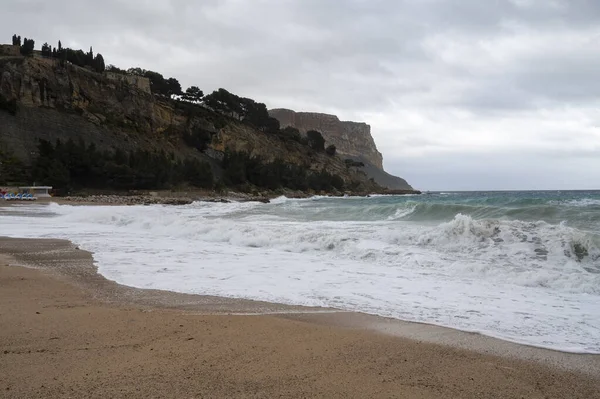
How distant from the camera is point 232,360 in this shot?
3227mm

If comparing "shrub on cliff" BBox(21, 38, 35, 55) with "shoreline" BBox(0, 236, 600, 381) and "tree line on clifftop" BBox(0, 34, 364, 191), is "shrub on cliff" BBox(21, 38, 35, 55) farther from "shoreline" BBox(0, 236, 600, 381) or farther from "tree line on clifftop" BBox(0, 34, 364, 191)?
"shoreline" BBox(0, 236, 600, 381)

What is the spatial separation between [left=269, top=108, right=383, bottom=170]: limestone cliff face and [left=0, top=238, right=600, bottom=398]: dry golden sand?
18303 cm

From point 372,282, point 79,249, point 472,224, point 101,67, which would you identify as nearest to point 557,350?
point 372,282

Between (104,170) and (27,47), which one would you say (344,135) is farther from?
(104,170)

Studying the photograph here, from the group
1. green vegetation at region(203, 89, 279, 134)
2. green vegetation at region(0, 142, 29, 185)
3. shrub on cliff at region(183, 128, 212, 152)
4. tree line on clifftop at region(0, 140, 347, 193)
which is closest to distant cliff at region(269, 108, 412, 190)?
green vegetation at region(203, 89, 279, 134)

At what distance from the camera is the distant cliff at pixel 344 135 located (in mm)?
186038

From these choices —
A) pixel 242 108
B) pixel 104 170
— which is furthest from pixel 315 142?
pixel 104 170

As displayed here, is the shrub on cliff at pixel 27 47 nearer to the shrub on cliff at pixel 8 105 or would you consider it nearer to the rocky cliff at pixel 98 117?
the rocky cliff at pixel 98 117

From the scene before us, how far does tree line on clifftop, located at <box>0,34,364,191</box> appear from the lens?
143 feet

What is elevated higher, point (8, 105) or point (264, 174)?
point (8, 105)

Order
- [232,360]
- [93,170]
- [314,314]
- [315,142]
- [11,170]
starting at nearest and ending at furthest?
[232,360], [314,314], [11,170], [93,170], [315,142]

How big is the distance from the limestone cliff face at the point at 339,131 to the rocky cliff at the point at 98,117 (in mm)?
107106

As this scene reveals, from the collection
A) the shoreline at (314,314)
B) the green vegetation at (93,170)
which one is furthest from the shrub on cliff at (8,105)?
the shoreline at (314,314)

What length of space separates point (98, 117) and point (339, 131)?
475 ft
